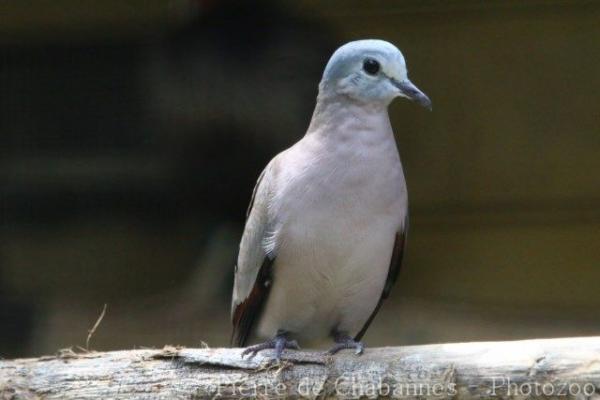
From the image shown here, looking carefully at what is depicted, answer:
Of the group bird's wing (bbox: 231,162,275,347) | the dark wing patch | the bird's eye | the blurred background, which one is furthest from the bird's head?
the blurred background

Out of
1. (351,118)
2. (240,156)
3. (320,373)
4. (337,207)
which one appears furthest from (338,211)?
(240,156)

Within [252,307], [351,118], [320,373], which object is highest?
[351,118]

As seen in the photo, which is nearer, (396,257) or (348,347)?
(348,347)

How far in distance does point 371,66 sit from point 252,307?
0.79 metres

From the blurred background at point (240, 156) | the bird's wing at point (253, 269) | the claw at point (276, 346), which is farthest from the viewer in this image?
the blurred background at point (240, 156)

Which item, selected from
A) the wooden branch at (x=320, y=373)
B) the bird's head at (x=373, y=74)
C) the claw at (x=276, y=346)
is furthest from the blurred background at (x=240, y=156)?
the wooden branch at (x=320, y=373)

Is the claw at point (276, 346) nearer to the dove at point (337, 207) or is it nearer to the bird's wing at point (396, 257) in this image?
the dove at point (337, 207)

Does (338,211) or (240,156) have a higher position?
(240,156)

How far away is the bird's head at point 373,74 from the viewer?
3.02 metres

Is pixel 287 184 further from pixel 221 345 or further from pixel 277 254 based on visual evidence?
pixel 221 345

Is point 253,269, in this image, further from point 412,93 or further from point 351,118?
point 412,93

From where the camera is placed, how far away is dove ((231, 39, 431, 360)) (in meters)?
3.03

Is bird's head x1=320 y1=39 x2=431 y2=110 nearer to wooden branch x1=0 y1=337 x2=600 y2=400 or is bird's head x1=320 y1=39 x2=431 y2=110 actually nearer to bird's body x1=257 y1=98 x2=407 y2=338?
bird's body x1=257 y1=98 x2=407 y2=338

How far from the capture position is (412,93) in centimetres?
301
